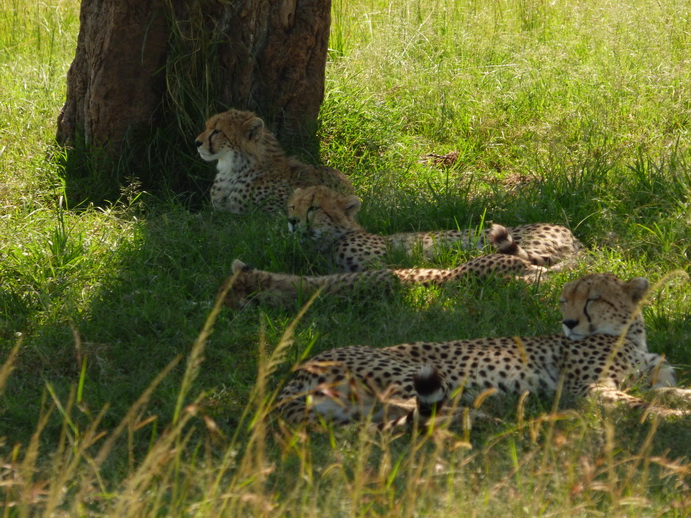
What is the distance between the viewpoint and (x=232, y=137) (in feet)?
18.7

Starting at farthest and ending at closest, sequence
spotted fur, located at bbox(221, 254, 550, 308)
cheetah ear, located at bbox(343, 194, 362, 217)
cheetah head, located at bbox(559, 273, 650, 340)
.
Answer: cheetah ear, located at bbox(343, 194, 362, 217) < spotted fur, located at bbox(221, 254, 550, 308) < cheetah head, located at bbox(559, 273, 650, 340)

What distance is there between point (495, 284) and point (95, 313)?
173 cm

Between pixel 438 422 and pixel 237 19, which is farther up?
pixel 237 19

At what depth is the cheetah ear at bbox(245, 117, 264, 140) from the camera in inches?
224

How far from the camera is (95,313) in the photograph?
419 cm

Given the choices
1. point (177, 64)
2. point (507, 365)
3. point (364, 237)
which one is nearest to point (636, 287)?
point (507, 365)

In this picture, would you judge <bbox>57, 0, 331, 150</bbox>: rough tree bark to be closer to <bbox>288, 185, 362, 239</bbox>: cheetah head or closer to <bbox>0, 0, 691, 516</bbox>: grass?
<bbox>0, 0, 691, 516</bbox>: grass

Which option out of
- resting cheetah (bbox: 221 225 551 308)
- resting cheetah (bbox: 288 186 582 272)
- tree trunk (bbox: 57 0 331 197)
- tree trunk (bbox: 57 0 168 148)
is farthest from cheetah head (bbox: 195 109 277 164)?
resting cheetah (bbox: 221 225 551 308)

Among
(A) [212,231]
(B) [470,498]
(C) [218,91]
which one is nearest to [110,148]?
(C) [218,91]

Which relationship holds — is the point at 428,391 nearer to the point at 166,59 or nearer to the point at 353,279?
the point at 353,279

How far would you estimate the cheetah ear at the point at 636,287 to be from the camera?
12.7 ft

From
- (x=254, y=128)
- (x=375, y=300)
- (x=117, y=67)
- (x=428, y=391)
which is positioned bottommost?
(x=375, y=300)

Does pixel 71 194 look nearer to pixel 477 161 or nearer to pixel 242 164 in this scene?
pixel 242 164

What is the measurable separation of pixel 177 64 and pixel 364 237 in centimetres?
160
